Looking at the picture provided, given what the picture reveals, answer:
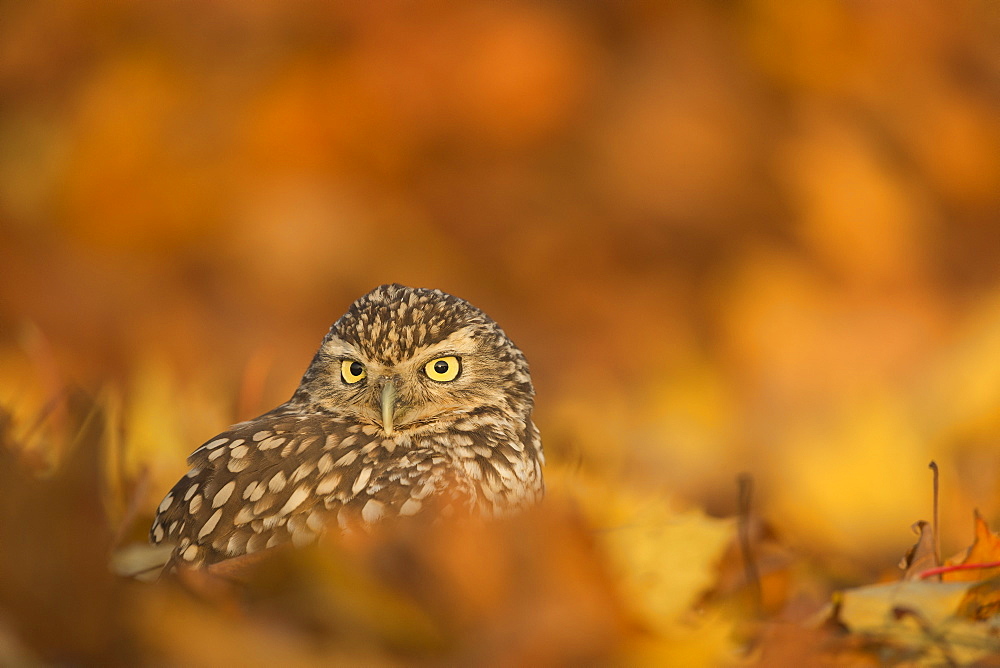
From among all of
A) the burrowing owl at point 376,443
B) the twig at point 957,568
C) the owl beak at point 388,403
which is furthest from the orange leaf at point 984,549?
the owl beak at point 388,403

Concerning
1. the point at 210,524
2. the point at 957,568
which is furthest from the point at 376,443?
the point at 957,568

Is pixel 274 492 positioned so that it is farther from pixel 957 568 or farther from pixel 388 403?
pixel 957 568

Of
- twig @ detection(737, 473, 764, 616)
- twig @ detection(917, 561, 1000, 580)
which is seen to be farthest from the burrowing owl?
twig @ detection(917, 561, 1000, 580)

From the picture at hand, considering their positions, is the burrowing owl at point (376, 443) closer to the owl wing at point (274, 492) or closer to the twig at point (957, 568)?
the owl wing at point (274, 492)

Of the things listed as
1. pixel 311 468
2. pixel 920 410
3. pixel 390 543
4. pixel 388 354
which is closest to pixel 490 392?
pixel 388 354

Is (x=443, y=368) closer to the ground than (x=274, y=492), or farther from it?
farther from it

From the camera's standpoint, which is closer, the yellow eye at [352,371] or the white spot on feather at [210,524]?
the white spot on feather at [210,524]

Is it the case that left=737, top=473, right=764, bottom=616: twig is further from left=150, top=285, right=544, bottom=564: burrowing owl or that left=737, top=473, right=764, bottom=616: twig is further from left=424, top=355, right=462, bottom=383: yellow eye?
left=424, top=355, right=462, bottom=383: yellow eye
